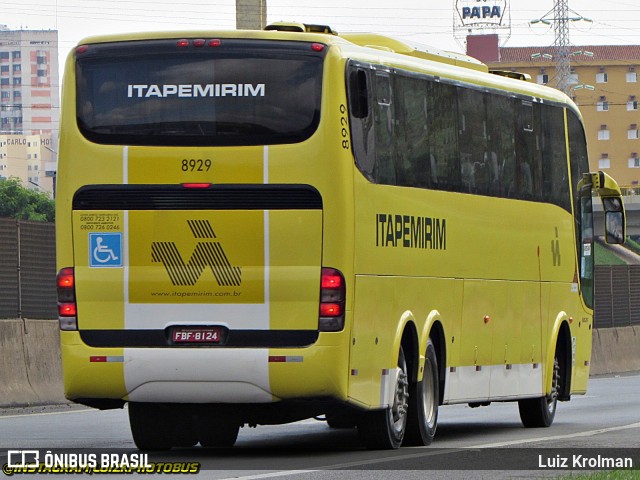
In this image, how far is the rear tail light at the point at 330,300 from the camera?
14.1 m

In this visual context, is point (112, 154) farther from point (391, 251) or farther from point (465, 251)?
point (465, 251)

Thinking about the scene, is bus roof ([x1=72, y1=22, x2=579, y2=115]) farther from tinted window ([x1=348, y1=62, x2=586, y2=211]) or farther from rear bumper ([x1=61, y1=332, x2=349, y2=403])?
rear bumper ([x1=61, y1=332, x2=349, y2=403])

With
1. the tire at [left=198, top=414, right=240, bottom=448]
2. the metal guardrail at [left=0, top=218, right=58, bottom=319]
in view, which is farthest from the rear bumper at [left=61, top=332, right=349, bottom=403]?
the metal guardrail at [left=0, top=218, right=58, bottom=319]

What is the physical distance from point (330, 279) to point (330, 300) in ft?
0.55

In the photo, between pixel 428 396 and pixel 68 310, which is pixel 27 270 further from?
pixel 68 310

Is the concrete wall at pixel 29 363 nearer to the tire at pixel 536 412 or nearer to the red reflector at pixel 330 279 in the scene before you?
the tire at pixel 536 412

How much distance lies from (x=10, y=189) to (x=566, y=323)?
450 feet

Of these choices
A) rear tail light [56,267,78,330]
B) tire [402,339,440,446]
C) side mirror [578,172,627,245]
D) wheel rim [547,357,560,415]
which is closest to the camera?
rear tail light [56,267,78,330]

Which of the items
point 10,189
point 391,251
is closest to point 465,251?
point 391,251

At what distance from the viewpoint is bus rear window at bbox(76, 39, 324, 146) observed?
563 inches

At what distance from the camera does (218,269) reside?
14109 mm

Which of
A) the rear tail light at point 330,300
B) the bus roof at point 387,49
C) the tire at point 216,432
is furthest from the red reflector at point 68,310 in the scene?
the bus roof at point 387,49

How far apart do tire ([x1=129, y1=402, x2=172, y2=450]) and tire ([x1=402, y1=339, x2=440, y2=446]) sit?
7.52 feet

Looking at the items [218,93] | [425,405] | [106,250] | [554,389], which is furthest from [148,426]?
[554,389]
